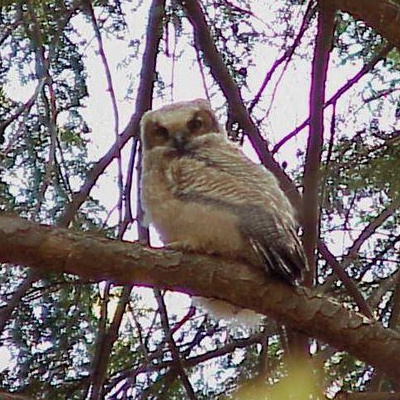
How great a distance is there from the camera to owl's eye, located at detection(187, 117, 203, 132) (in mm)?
3400

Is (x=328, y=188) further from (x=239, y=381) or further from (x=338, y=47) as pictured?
(x=239, y=381)

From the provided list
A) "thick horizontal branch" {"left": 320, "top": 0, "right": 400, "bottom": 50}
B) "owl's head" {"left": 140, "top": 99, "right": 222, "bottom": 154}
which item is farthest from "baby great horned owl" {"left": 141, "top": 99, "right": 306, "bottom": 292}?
"thick horizontal branch" {"left": 320, "top": 0, "right": 400, "bottom": 50}

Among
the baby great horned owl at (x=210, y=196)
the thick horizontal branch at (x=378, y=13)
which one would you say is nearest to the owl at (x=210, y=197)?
the baby great horned owl at (x=210, y=196)

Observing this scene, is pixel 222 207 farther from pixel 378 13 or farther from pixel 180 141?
pixel 378 13

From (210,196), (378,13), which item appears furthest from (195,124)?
(378,13)

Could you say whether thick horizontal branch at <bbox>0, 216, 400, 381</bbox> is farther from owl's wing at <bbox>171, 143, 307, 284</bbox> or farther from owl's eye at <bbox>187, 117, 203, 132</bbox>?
owl's eye at <bbox>187, 117, 203, 132</bbox>

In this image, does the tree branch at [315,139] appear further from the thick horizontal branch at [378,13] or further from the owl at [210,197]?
the thick horizontal branch at [378,13]

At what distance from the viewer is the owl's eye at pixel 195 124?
340cm

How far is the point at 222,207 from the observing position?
2.89m

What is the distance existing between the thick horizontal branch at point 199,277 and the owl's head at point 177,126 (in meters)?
0.93

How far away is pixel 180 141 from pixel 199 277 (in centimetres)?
102

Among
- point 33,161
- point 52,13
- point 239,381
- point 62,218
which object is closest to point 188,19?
point 52,13

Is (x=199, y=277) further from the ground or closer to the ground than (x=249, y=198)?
closer to the ground

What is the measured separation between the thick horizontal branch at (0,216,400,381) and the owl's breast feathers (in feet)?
0.36
